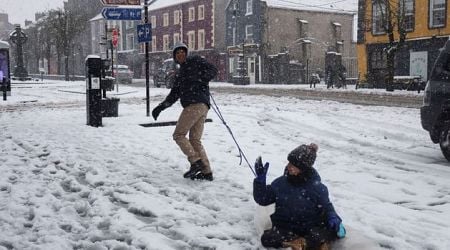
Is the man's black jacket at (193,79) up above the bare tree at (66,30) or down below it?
below

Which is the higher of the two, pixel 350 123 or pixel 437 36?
pixel 437 36

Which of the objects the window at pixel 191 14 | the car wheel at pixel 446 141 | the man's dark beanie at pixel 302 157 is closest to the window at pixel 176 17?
the window at pixel 191 14

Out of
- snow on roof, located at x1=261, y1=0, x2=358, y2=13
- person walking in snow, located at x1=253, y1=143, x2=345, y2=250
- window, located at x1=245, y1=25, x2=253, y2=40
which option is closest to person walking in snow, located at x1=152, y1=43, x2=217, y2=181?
person walking in snow, located at x1=253, y1=143, x2=345, y2=250

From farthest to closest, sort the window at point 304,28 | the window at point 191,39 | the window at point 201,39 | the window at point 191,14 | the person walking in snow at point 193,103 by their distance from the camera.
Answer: the window at point 191,39
the window at point 191,14
the window at point 201,39
the window at point 304,28
the person walking in snow at point 193,103

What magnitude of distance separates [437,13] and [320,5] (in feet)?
63.0

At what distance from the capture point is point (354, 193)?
555 cm

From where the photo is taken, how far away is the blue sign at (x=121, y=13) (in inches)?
461

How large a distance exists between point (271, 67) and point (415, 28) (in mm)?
14086

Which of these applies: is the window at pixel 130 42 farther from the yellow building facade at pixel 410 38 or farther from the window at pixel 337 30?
the yellow building facade at pixel 410 38

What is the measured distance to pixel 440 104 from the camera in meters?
7.10

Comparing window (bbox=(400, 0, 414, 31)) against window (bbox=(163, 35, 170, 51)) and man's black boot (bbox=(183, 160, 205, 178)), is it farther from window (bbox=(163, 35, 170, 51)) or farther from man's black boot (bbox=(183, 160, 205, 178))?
window (bbox=(163, 35, 170, 51))

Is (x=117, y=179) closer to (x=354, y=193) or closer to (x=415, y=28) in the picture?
(x=354, y=193)

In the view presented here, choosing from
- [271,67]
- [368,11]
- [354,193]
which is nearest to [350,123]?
[354,193]

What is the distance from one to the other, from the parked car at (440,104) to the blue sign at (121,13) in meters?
7.55
